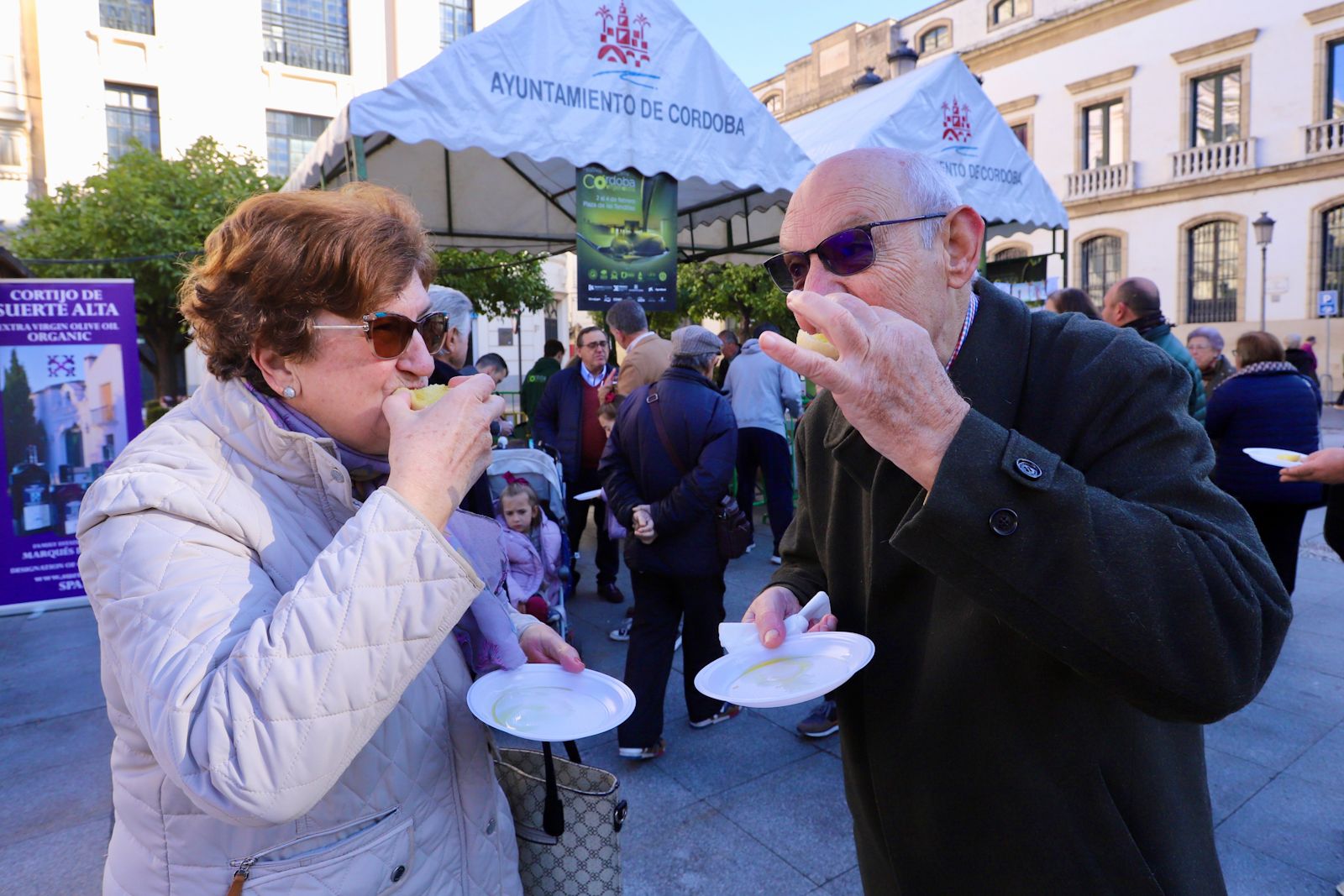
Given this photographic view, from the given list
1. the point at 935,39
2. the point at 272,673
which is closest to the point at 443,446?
the point at 272,673

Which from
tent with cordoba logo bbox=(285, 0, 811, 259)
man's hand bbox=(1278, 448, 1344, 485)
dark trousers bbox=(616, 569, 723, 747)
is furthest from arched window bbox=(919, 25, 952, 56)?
dark trousers bbox=(616, 569, 723, 747)

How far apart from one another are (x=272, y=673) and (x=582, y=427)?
5637 millimetres

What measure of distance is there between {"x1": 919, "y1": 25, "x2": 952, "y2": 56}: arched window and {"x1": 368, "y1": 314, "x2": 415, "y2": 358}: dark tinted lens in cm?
3893

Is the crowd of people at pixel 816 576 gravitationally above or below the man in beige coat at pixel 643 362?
below

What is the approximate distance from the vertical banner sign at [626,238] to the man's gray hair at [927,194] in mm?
4520

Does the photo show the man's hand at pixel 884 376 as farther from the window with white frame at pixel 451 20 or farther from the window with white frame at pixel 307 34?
the window with white frame at pixel 451 20

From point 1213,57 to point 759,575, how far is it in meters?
29.3

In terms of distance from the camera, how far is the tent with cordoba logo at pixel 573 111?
4.94 meters

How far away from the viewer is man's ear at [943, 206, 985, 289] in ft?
4.73

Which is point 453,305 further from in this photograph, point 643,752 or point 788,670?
point 788,670

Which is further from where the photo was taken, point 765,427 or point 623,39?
point 765,427

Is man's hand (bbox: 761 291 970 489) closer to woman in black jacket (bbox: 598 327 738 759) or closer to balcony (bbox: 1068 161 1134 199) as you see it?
woman in black jacket (bbox: 598 327 738 759)

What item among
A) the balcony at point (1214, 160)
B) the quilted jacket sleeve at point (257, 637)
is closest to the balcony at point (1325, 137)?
the balcony at point (1214, 160)

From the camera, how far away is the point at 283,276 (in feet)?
4.65
